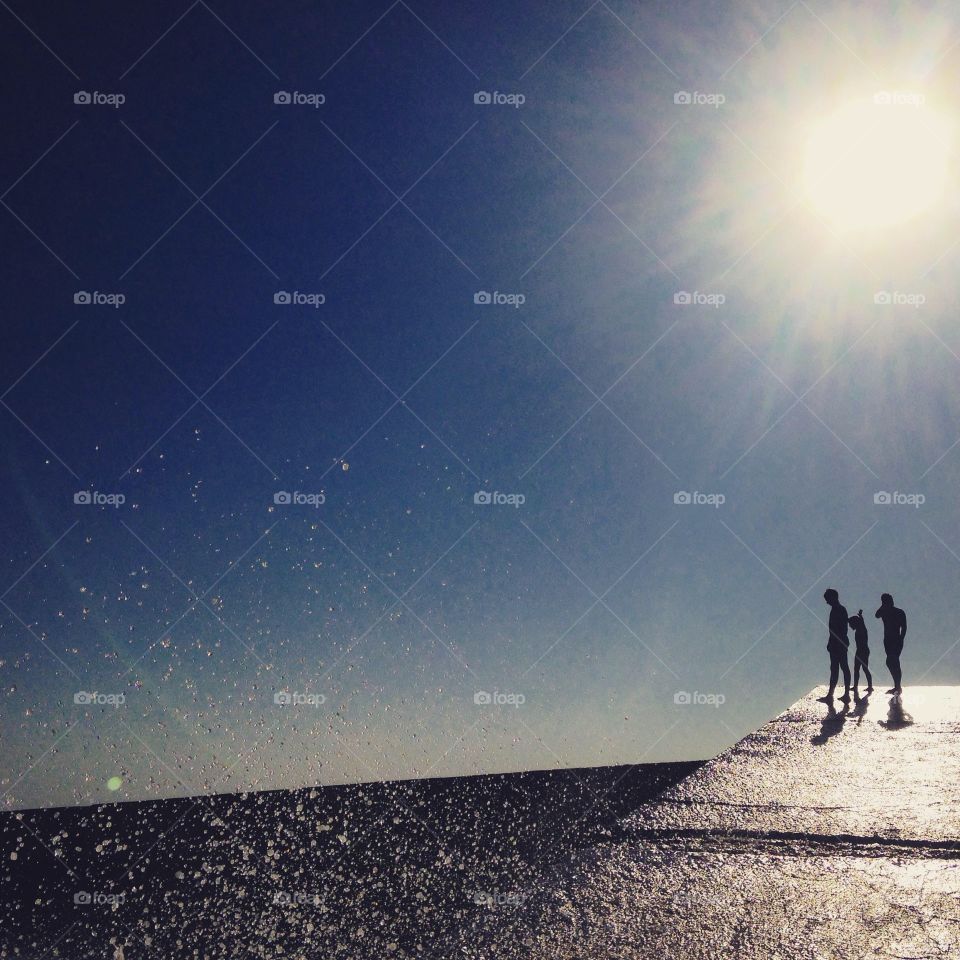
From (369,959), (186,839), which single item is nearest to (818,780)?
(369,959)

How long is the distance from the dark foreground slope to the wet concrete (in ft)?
1.31

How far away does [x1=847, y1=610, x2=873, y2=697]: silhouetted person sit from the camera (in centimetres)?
1027

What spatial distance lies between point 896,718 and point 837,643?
1242mm

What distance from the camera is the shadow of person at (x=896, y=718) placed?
898cm

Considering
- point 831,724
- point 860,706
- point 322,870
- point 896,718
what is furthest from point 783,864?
point 322,870

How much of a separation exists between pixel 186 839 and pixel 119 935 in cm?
415

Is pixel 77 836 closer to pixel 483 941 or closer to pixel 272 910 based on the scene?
pixel 272 910

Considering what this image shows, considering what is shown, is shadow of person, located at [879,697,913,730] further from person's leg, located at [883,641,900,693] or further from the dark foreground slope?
the dark foreground slope

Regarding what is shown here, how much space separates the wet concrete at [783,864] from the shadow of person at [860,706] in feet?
1.02

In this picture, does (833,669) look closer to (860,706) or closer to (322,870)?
(860,706)

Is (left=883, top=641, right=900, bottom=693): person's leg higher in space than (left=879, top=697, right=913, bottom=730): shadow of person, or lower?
higher

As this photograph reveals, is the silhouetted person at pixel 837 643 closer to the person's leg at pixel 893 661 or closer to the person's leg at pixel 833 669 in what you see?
the person's leg at pixel 833 669

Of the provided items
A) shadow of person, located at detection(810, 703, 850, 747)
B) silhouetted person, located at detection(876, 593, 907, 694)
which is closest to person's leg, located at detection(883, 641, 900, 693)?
silhouetted person, located at detection(876, 593, 907, 694)

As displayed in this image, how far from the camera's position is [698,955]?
16.2 ft
